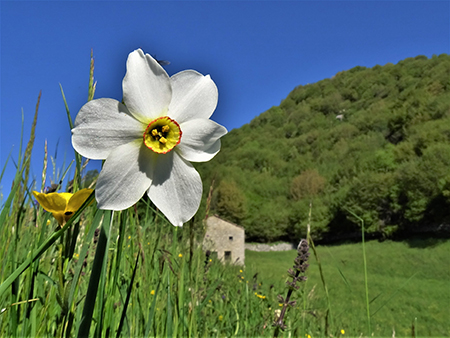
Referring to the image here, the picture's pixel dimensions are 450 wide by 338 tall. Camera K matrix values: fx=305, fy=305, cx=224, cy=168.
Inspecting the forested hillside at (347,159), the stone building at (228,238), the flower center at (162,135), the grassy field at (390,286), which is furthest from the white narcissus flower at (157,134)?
the stone building at (228,238)

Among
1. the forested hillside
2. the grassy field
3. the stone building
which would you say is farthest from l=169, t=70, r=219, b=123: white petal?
the stone building

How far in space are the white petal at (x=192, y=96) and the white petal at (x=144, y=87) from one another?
2cm

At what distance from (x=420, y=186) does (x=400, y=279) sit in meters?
9.51

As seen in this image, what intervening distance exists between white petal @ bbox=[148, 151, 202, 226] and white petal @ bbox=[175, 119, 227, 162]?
18 millimetres

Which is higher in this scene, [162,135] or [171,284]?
[162,135]

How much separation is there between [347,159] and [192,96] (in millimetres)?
39681

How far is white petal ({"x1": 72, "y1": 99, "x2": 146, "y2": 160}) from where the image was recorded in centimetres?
43

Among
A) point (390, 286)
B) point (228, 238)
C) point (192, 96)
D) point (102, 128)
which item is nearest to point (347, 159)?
point (228, 238)

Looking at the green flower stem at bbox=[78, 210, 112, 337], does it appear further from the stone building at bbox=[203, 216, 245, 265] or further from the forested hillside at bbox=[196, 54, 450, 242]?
the stone building at bbox=[203, 216, 245, 265]

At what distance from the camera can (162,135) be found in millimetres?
496

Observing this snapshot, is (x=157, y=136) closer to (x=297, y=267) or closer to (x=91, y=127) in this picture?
(x=91, y=127)

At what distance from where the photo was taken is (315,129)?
51.5 metres

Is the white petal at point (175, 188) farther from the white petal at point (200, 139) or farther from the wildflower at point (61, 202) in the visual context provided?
the wildflower at point (61, 202)

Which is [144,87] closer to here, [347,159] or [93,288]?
[93,288]
